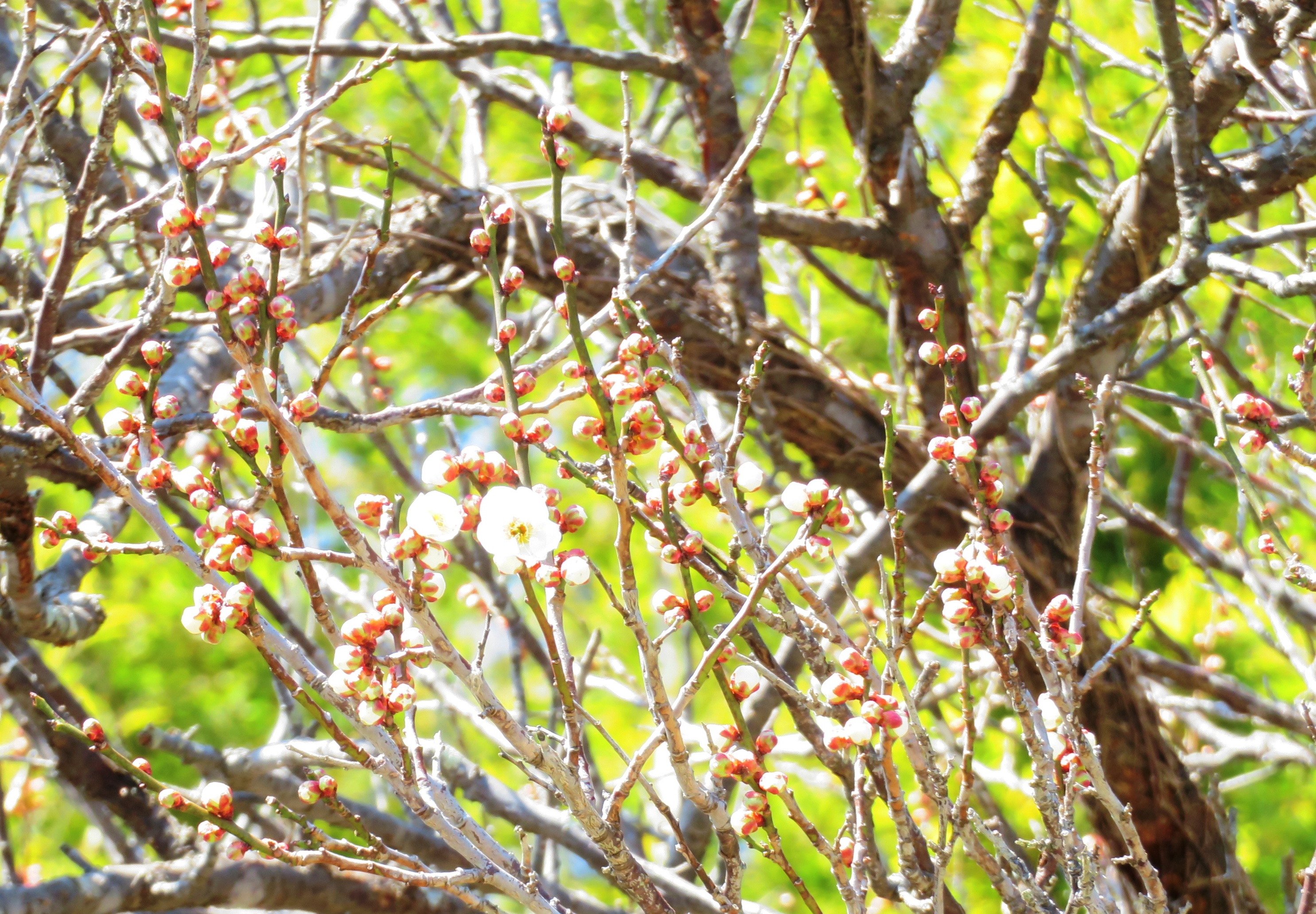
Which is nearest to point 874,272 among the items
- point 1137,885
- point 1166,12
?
point 1166,12

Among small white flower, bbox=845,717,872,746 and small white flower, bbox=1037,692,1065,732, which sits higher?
small white flower, bbox=1037,692,1065,732

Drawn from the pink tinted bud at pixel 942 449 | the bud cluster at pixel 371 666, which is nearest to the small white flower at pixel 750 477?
the pink tinted bud at pixel 942 449

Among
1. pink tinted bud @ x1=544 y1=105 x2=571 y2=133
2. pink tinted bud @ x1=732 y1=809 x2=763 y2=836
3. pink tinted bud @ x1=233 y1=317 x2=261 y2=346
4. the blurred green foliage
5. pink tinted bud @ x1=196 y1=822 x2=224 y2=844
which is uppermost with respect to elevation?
the blurred green foliage

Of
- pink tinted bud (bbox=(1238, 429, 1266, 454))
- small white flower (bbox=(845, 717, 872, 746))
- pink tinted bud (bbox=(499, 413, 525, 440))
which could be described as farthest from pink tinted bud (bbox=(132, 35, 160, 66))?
pink tinted bud (bbox=(1238, 429, 1266, 454))

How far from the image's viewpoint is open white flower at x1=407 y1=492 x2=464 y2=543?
3.77 feet

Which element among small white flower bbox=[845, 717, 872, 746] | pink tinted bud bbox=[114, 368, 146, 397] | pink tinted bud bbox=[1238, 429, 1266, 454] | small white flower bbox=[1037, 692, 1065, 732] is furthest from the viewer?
pink tinted bud bbox=[1238, 429, 1266, 454]

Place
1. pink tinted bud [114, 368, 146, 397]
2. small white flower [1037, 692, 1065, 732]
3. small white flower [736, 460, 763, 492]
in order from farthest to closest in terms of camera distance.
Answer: small white flower [1037, 692, 1065, 732] < small white flower [736, 460, 763, 492] < pink tinted bud [114, 368, 146, 397]

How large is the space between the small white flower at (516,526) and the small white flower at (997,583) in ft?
1.79

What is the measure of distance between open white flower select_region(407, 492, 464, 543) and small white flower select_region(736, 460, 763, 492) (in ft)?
1.47

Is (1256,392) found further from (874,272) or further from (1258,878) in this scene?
(1258,878)

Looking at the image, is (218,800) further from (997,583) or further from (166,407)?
(997,583)

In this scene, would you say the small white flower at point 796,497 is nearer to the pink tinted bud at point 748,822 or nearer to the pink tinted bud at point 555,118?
the pink tinted bud at point 748,822

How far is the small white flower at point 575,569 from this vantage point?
120 cm

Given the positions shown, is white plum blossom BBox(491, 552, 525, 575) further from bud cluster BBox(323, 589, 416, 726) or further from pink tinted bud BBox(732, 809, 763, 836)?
pink tinted bud BBox(732, 809, 763, 836)
